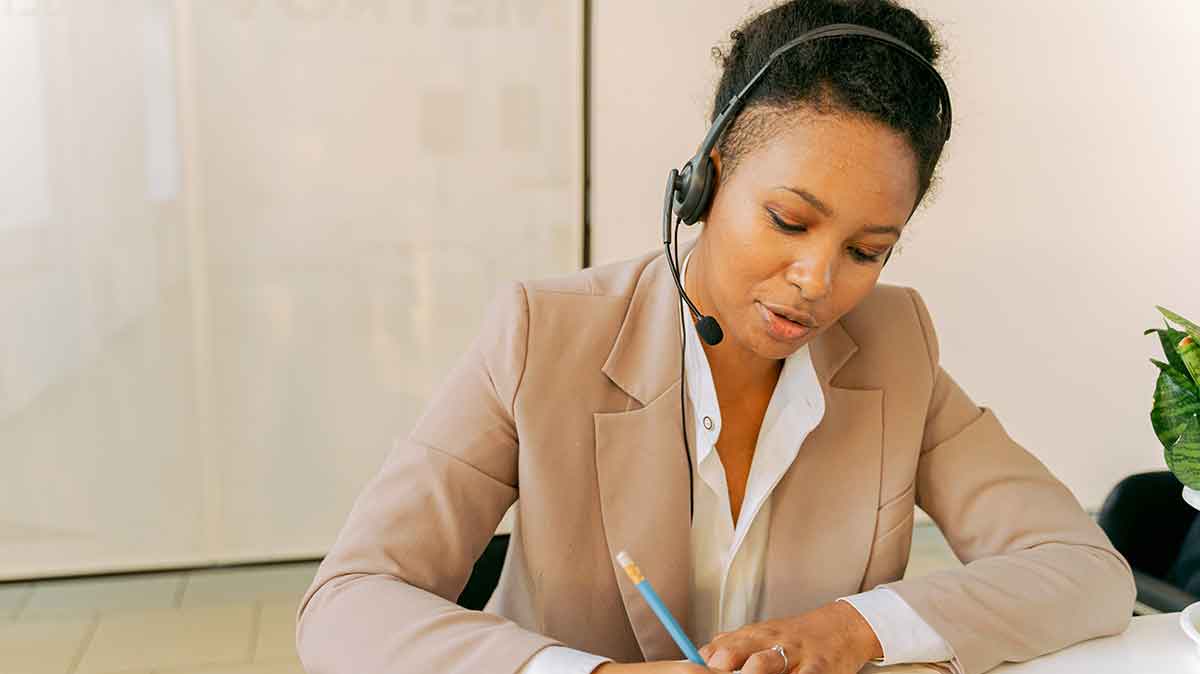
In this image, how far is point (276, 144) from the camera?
271 centimetres

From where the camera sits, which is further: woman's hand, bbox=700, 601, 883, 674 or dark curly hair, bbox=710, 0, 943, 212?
dark curly hair, bbox=710, 0, 943, 212

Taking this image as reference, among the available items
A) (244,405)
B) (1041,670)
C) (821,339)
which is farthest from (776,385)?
(244,405)

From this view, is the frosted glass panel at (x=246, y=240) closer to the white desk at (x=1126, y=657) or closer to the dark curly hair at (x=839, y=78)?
the dark curly hair at (x=839, y=78)

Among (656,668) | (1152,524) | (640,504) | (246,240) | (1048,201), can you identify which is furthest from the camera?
(1048,201)

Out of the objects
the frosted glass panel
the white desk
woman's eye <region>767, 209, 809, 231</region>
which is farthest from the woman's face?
the frosted glass panel

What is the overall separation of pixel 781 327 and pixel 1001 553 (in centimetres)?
40

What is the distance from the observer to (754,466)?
1249mm

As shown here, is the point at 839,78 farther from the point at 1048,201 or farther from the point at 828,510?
the point at 1048,201

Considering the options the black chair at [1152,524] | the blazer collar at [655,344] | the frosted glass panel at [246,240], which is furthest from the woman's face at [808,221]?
the frosted glass panel at [246,240]

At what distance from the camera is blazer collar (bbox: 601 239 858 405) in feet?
4.03

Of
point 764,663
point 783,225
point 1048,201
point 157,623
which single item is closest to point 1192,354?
point 783,225

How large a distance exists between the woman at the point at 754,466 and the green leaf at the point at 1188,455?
0.17 m

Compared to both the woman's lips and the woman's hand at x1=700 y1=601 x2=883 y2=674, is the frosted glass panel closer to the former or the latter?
the woman's lips

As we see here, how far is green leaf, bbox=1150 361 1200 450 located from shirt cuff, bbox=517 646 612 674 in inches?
23.6
